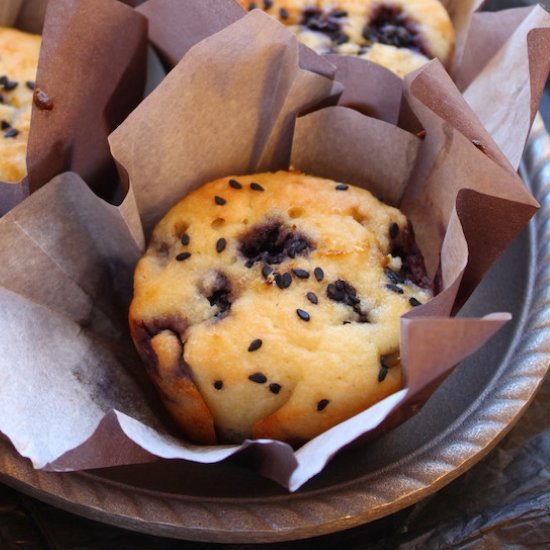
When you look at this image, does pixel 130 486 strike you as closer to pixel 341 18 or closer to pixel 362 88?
pixel 362 88

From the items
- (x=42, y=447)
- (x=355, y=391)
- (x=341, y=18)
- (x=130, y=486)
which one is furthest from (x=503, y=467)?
(x=341, y=18)

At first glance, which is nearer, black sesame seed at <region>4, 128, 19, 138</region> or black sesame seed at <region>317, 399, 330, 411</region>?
black sesame seed at <region>317, 399, 330, 411</region>

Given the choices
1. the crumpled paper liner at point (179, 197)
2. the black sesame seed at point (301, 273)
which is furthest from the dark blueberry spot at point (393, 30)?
the black sesame seed at point (301, 273)

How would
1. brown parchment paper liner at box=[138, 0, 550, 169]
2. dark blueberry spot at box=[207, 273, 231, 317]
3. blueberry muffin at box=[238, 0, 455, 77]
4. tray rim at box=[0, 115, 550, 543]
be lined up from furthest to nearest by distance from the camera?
blueberry muffin at box=[238, 0, 455, 77]
brown parchment paper liner at box=[138, 0, 550, 169]
dark blueberry spot at box=[207, 273, 231, 317]
tray rim at box=[0, 115, 550, 543]

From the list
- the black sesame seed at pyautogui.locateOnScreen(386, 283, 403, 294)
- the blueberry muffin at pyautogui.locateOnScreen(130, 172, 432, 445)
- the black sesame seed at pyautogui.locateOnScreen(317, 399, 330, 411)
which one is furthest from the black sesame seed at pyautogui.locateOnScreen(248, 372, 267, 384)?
the black sesame seed at pyautogui.locateOnScreen(386, 283, 403, 294)

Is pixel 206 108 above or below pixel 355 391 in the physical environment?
above

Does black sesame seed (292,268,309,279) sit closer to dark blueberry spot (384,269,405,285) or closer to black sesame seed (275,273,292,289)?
black sesame seed (275,273,292,289)

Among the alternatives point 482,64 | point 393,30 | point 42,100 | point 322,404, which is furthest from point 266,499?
point 393,30
